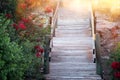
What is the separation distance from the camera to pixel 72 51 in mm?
13289

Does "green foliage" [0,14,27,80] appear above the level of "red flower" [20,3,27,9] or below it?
below

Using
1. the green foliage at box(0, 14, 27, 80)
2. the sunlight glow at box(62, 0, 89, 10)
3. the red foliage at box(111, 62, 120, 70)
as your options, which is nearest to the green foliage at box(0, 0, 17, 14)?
the green foliage at box(0, 14, 27, 80)

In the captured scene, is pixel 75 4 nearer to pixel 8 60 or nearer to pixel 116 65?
pixel 116 65

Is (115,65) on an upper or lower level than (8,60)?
lower

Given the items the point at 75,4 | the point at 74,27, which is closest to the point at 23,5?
the point at 74,27

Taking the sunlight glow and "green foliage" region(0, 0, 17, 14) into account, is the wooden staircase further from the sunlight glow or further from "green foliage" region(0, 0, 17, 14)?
the sunlight glow

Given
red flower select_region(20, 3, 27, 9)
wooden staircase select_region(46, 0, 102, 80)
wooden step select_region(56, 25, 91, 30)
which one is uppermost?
red flower select_region(20, 3, 27, 9)

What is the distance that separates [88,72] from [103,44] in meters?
4.69

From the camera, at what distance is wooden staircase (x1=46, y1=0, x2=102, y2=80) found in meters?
10.4

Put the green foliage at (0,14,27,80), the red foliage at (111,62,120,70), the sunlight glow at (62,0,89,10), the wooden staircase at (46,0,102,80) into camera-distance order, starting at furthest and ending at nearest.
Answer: the sunlight glow at (62,0,89,10)
the wooden staircase at (46,0,102,80)
the red foliage at (111,62,120,70)
the green foliage at (0,14,27,80)

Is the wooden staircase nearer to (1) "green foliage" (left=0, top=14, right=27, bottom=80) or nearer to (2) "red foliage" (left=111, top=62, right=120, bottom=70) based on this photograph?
(2) "red foliage" (left=111, top=62, right=120, bottom=70)

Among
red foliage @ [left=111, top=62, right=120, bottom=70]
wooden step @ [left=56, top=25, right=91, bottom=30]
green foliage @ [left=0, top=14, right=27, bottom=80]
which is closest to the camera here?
green foliage @ [left=0, top=14, right=27, bottom=80]

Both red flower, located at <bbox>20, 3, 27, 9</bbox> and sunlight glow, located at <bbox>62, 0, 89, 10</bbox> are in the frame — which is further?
sunlight glow, located at <bbox>62, 0, 89, 10</bbox>

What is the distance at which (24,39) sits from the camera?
35.7ft
